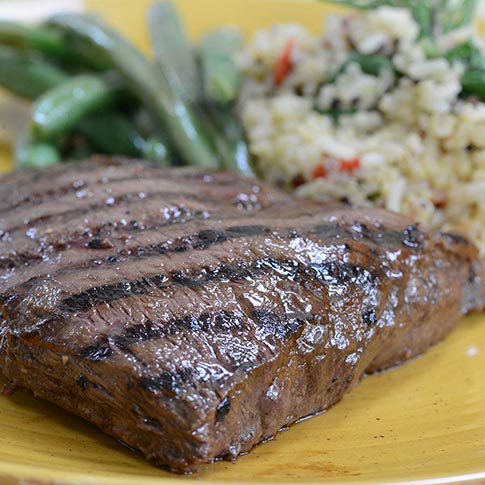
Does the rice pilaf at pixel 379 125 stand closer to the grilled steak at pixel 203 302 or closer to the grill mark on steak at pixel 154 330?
the grilled steak at pixel 203 302

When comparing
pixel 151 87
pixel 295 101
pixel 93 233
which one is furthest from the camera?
pixel 151 87

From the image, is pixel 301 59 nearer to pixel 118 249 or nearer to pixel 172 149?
pixel 172 149

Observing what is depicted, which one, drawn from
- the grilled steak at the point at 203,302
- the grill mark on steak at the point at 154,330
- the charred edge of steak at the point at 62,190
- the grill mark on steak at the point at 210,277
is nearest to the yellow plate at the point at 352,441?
the grilled steak at the point at 203,302

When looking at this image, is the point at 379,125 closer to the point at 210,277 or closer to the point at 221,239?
the point at 221,239

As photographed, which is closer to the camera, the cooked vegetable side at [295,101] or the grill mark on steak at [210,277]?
the grill mark on steak at [210,277]

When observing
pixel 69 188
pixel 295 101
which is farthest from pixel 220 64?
pixel 69 188

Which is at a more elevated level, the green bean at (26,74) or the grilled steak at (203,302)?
→ the green bean at (26,74)

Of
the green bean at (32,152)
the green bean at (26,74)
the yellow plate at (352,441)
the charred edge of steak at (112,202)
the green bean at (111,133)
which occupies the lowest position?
the yellow plate at (352,441)
